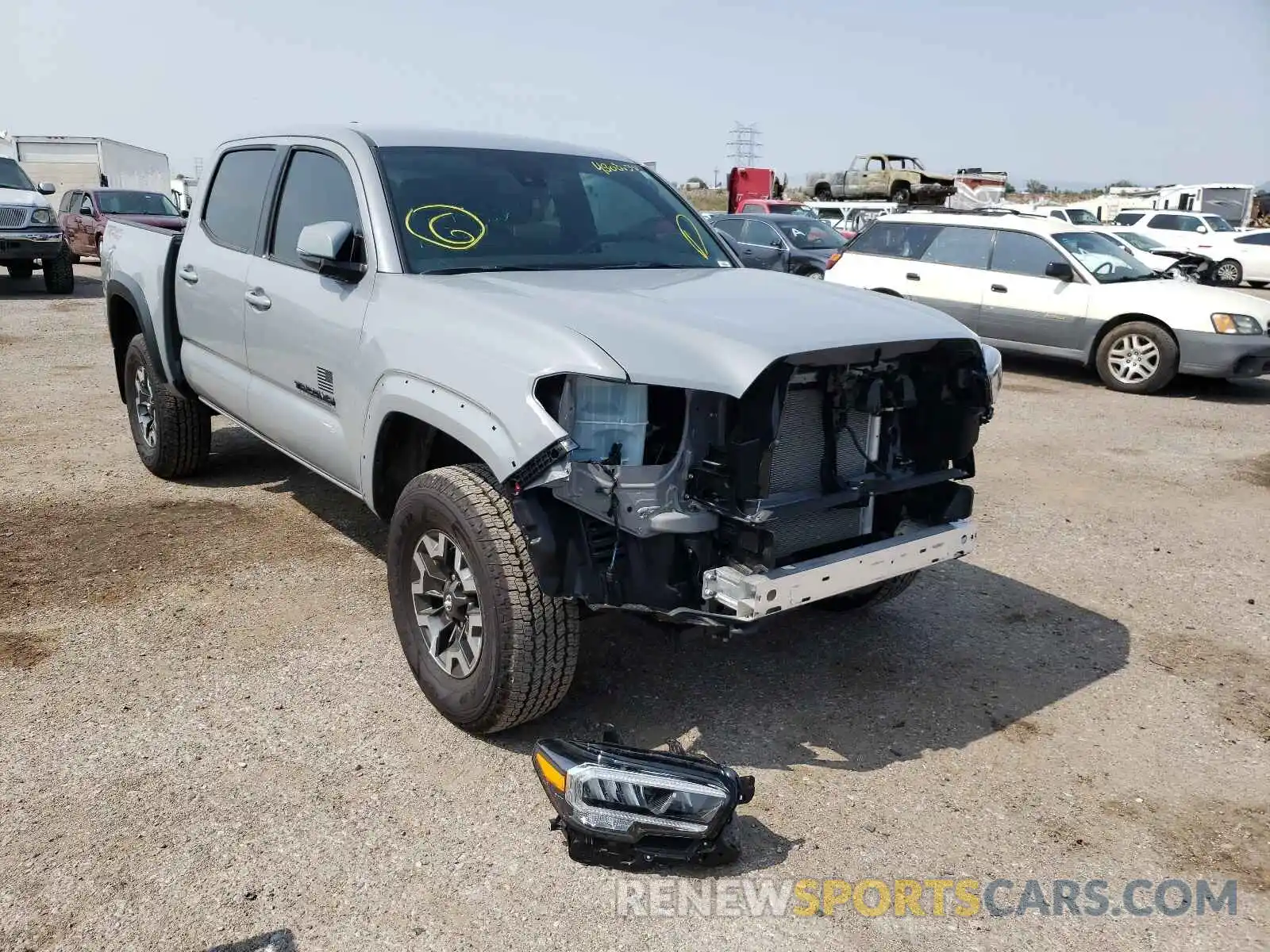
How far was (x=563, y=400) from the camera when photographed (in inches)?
114

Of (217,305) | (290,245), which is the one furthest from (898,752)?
(217,305)

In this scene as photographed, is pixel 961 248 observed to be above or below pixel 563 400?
above

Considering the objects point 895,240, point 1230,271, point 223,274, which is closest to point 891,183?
point 1230,271

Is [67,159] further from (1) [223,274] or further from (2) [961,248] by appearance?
(1) [223,274]

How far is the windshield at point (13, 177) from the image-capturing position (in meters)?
16.1

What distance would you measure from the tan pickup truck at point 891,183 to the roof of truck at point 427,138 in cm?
2452

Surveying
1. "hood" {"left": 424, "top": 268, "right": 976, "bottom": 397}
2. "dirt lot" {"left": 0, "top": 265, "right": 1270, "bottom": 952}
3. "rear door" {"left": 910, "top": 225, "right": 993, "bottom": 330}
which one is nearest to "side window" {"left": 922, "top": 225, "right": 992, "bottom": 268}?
"rear door" {"left": 910, "top": 225, "right": 993, "bottom": 330}

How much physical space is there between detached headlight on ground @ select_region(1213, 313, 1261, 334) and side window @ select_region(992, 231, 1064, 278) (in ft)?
5.04

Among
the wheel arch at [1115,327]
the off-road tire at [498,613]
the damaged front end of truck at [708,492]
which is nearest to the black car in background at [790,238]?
the wheel arch at [1115,327]

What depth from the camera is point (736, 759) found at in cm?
331

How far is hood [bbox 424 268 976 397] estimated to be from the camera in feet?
9.25

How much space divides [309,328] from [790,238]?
44.9 feet

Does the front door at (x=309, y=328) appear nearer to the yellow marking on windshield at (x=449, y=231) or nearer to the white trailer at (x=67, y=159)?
the yellow marking on windshield at (x=449, y=231)

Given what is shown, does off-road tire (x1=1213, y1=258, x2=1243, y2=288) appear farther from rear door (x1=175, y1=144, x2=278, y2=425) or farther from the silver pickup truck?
rear door (x1=175, y1=144, x2=278, y2=425)
